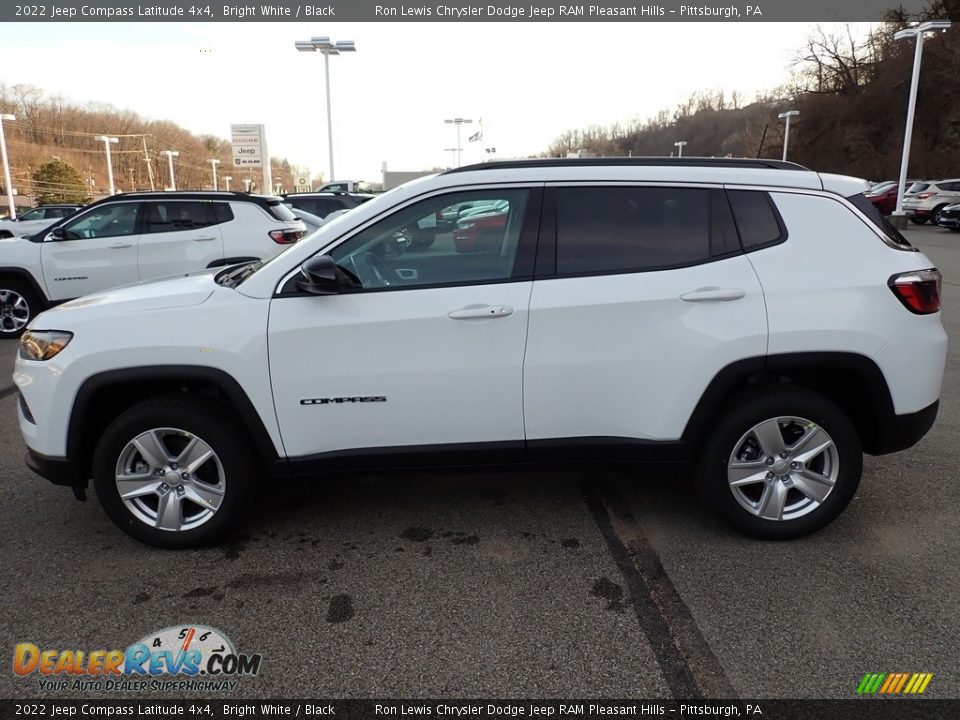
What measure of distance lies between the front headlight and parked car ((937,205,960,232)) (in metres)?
26.6

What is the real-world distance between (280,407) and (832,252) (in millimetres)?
2683

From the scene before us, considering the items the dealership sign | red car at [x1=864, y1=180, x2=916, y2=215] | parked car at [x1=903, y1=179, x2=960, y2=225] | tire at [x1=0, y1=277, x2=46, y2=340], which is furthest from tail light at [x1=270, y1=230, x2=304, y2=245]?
the dealership sign

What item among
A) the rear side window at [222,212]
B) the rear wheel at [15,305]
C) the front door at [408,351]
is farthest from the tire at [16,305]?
the front door at [408,351]

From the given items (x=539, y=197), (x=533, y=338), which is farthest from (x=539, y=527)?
(x=539, y=197)

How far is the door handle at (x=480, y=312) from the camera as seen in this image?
316cm

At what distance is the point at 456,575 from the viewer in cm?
317

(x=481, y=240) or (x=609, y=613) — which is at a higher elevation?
(x=481, y=240)

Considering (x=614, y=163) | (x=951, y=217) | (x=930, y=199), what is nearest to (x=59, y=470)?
(x=614, y=163)

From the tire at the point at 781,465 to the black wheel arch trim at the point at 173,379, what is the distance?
2.13m

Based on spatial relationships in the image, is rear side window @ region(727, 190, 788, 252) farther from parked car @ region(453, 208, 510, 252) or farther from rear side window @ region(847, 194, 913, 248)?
parked car @ region(453, 208, 510, 252)

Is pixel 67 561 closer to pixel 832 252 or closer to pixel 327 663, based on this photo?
pixel 327 663

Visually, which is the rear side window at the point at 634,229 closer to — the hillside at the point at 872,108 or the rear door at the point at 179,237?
the rear door at the point at 179,237

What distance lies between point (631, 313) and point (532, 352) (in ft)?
1.60

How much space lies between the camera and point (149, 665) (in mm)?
2613
